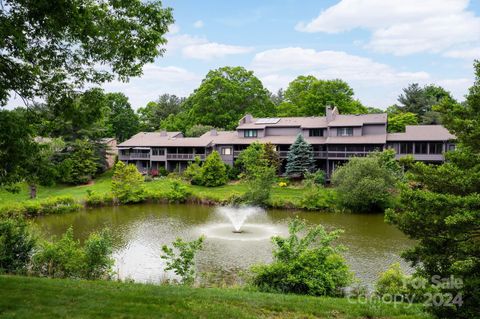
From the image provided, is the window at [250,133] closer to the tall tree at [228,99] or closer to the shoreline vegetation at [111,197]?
the shoreline vegetation at [111,197]

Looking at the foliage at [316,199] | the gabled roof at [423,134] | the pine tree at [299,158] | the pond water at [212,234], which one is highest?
the gabled roof at [423,134]

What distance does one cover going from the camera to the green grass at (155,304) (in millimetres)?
9328

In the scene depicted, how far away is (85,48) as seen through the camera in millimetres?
9836

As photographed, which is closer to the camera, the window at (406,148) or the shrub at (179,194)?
the shrub at (179,194)

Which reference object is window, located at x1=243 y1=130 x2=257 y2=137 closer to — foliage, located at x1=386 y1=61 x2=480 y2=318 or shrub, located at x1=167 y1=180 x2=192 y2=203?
shrub, located at x1=167 y1=180 x2=192 y2=203

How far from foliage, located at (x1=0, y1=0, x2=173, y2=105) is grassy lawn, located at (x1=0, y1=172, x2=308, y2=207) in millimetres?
29149

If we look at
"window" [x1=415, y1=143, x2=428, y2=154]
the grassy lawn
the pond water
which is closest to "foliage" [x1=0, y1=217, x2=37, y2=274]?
the pond water

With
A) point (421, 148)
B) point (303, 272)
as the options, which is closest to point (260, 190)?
point (421, 148)

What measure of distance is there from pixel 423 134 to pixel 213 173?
2432 cm

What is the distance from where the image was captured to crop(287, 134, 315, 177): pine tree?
44.5 metres

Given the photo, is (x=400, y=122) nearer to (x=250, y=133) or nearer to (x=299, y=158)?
(x=299, y=158)

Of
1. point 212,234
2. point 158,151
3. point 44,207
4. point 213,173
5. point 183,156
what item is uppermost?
point 158,151

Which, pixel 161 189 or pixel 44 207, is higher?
pixel 161 189

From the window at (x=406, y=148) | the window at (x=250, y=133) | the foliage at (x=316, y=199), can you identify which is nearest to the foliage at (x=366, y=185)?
the foliage at (x=316, y=199)
